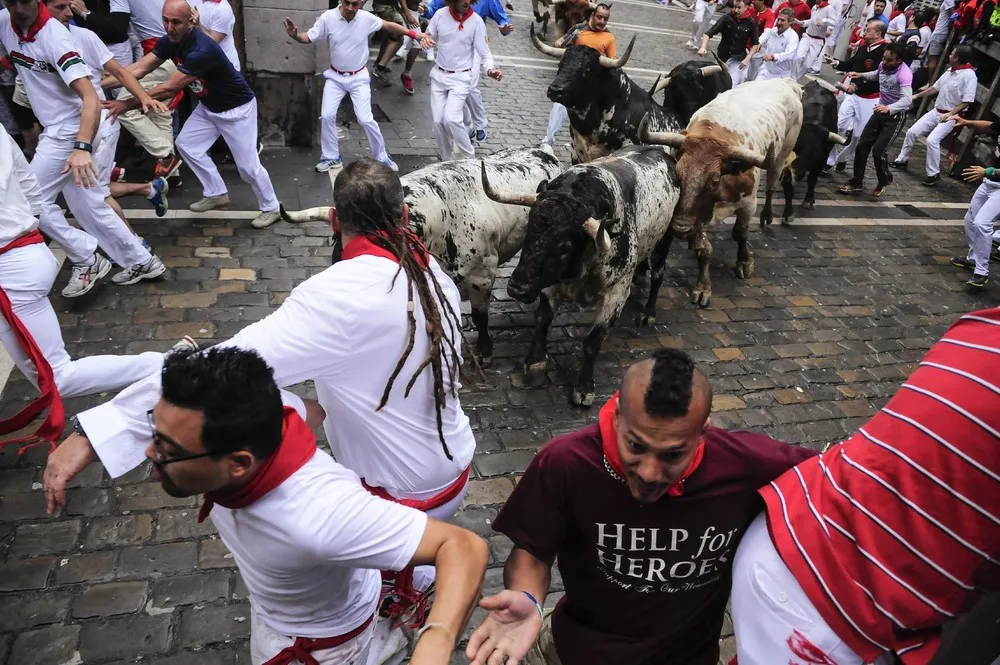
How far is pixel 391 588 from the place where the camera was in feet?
10.5

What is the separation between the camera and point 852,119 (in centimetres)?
1220

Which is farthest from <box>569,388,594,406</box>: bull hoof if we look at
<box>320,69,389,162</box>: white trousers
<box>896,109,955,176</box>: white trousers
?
<box>896,109,955,176</box>: white trousers

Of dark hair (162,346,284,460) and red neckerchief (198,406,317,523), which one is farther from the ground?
dark hair (162,346,284,460)

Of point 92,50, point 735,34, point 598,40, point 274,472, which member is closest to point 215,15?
point 92,50

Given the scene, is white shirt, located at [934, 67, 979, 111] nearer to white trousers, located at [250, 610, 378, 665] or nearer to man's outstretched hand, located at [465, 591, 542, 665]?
man's outstretched hand, located at [465, 591, 542, 665]

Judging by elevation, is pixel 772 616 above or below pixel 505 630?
above

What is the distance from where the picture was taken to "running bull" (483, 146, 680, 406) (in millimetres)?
5359

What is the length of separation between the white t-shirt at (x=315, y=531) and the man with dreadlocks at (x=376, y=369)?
0.50 m

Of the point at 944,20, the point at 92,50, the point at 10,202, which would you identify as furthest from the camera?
the point at 944,20

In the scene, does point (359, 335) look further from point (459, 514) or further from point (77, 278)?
point (77, 278)

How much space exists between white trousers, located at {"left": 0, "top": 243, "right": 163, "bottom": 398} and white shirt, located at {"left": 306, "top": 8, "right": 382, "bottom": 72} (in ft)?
18.0

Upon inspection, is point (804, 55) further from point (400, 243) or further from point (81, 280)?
point (400, 243)

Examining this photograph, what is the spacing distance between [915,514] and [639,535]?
34.6 inches

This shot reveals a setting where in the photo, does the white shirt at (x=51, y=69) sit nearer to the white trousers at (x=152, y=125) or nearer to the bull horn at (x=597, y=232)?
the white trousers at (x=152, y=125)
